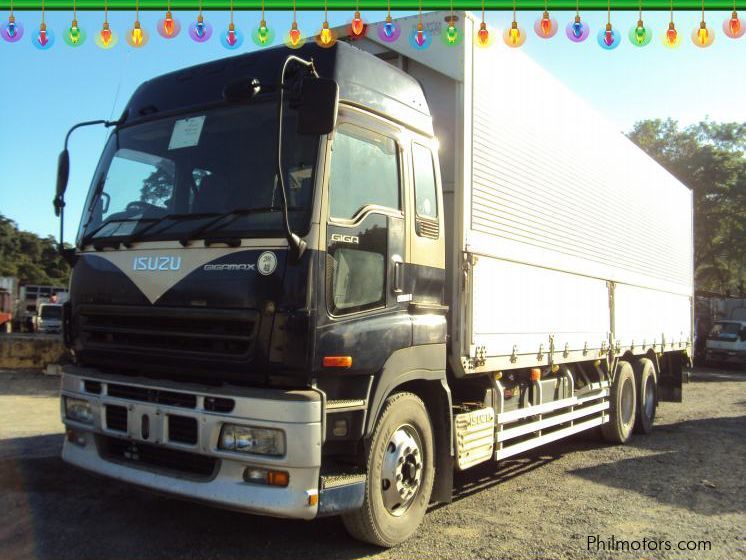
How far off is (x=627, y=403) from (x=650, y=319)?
59.9 inches

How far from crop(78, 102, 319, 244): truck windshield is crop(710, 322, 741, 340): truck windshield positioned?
82.6 ft

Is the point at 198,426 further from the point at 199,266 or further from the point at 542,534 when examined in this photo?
the point at 542,534

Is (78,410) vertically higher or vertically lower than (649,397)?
higher

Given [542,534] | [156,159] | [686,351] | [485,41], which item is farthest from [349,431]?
[686,351]

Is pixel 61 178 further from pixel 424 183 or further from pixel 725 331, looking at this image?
pixel 725 331

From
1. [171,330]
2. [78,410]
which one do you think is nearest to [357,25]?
[171,330]

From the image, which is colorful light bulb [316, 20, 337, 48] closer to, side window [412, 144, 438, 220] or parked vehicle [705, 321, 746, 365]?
side window [412, 144, 438, 220]

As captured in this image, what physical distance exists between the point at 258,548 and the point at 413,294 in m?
1.98

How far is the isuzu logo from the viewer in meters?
4.03

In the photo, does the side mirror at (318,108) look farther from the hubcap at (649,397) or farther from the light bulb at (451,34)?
the hubcap at (649,397)

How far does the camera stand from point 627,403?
927 cm

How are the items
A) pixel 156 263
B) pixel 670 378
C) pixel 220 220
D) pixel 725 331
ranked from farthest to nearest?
1. pixel 725 331
2. pixel 670 378
3. pixel 156 263
4. pixel 220 220

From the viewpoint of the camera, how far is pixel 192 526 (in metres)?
4.67

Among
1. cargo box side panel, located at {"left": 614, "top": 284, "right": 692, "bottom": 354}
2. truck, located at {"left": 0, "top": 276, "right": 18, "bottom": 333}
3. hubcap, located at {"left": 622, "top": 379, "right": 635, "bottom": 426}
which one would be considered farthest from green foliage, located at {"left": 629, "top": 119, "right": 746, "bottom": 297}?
truck, located at {"left": 0, "top": 276, "right": 18, "bottom": 333}
